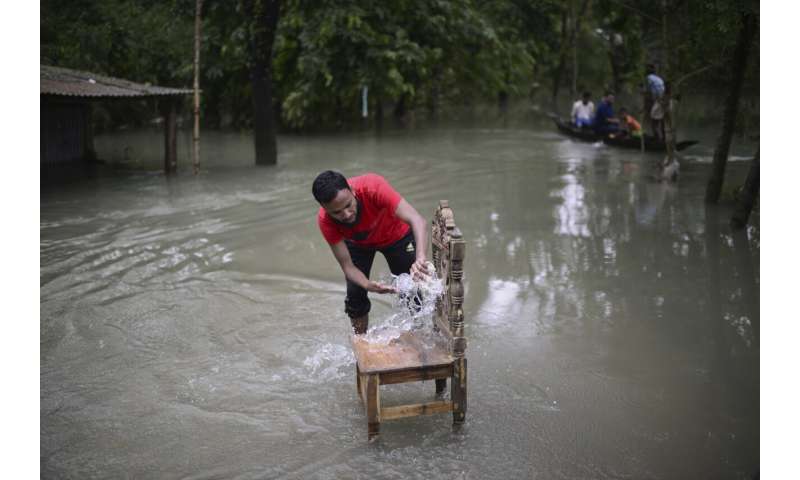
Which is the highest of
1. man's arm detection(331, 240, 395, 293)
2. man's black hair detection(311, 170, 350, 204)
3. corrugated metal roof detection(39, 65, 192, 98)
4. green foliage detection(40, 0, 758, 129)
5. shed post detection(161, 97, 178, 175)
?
green foliage detection(40, 0, 758, 129)

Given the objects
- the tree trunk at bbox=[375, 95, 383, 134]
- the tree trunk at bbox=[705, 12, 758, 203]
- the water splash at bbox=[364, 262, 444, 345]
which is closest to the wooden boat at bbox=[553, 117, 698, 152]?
the tree trunk at bbox=[705, 12, 758, 203]

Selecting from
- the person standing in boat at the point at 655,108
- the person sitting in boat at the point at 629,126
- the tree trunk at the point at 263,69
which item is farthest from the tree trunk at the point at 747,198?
the tree trunk at the point at 263,69

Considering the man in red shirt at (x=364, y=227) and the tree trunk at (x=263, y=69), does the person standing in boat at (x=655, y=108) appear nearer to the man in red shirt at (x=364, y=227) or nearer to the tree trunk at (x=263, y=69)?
the tree trunk at (x=263, y=69)

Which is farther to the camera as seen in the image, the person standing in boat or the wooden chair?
the person standing in boat

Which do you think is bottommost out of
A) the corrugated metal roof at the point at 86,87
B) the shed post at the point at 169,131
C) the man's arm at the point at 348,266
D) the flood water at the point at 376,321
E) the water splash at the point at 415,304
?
the flood water at the point at 376,321

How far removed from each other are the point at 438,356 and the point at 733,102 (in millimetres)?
8108

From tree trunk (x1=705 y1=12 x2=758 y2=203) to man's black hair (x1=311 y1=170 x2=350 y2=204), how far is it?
6822mm

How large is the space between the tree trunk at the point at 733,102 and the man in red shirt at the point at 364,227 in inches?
249

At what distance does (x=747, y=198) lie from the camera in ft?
30.2

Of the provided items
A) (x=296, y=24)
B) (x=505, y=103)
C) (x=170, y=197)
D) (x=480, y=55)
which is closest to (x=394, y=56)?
(x=296, y=24)

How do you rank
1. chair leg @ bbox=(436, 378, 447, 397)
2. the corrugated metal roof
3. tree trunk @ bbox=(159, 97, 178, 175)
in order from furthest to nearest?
tree trunk @ bbox=(159, 97, 178, 175), the corrugated metal roof, chair leg @ bbox=(436, 378, 447, 397)

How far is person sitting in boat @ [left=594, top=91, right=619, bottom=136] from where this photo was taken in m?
20.6

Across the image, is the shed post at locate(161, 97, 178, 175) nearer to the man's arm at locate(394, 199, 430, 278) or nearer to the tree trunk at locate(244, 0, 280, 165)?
the tree trunk at locate(244, 0, 280, 165)

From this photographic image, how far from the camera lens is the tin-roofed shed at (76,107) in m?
12.5
